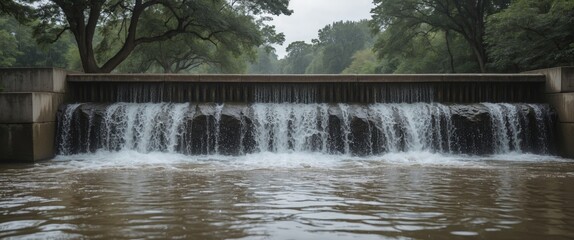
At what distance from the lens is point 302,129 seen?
1486 cm

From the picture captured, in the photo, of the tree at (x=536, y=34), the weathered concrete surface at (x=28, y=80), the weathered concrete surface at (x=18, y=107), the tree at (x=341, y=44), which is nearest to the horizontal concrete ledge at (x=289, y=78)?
the weathered concrete surface at (x=28, y=80)

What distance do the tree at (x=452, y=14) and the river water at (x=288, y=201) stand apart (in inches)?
718

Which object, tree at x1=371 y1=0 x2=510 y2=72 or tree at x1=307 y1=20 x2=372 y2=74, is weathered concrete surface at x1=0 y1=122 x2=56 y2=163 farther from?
tree at x1=307 y1=20 x2=372 y2=74

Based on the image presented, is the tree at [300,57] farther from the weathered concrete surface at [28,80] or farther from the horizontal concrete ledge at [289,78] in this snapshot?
the weathered concrete surface at [28,80]

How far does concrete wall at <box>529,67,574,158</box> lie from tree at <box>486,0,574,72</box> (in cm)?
425

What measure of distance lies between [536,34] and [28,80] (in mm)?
19494

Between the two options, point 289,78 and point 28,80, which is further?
point 289,78

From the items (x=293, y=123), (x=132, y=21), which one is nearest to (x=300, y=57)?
(x=132, y=21)

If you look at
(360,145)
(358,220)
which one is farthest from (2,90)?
(358,220)

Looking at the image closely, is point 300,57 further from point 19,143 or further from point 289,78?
point 19,143

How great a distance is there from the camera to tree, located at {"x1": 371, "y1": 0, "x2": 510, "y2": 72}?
28109mm

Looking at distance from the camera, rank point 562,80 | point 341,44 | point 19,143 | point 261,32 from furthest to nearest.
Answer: point 341,44
point 261,32
point 562,80
point 19,143

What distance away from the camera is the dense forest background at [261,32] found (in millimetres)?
20703

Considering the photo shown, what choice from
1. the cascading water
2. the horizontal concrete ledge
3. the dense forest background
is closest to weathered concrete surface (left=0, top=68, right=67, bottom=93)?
the cascading water
